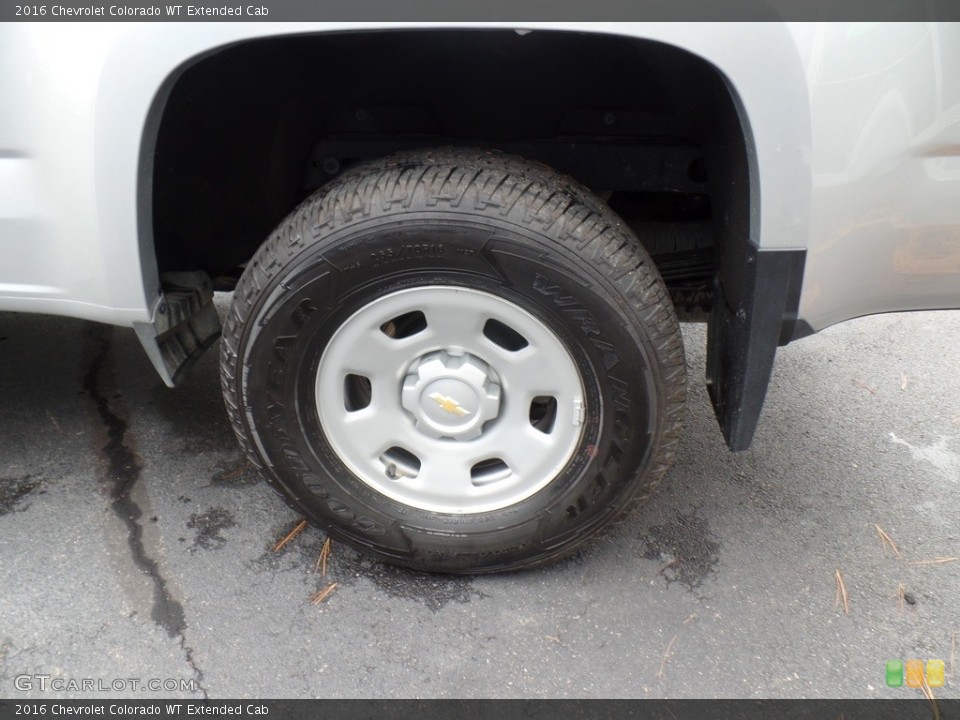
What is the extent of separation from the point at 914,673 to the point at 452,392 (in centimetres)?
118

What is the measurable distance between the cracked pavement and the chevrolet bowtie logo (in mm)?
456

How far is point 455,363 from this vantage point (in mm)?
1724

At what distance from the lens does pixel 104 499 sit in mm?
2113

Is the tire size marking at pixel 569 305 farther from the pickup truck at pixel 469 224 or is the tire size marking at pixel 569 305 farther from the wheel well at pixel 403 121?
the wheel well at pixel 403 121

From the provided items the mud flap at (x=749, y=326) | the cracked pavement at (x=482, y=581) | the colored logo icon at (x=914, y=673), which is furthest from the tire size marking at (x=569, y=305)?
the colored logo icon at (x=914, y=673)

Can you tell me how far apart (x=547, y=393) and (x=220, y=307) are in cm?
205

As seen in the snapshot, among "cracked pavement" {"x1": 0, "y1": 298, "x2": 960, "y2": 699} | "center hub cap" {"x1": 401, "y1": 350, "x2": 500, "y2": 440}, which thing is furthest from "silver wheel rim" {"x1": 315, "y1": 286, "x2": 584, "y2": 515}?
"cracked pavement" {"x1": 0, "y1": 298, "x2": 960, "y2": 699}

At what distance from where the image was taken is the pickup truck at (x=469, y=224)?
4.57 feet

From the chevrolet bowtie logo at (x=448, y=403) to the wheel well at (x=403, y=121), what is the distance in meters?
0.65

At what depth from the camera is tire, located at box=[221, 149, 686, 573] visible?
1537 millimetres
